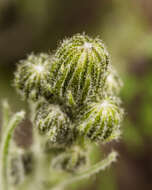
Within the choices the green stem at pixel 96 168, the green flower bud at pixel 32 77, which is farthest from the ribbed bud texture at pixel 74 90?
the green stem at pixel 96 168

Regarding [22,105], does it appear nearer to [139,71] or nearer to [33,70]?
[139,71]

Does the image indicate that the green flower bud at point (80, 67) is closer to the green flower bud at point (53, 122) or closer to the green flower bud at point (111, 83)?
the green flower bud at point (53, 122)

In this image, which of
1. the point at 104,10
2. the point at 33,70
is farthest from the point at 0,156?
the point at 104,10

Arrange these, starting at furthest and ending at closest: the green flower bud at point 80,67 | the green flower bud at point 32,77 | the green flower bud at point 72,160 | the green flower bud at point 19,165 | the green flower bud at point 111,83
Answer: the green flower bud at point 19,165
the green flower bud at point 72,160
the green flower bud at point 111,83
the green flower bud at point 32,77
the green flower bud at point 80,67

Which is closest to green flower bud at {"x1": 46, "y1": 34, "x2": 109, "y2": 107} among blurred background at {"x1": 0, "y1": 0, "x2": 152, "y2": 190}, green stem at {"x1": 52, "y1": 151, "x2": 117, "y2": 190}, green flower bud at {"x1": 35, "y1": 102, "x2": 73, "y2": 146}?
green flower bud at {"x1": 35, "y1": 102, "x2": 73, "y2": 146}

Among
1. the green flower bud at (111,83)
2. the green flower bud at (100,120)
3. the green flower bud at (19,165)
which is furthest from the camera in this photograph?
the green flower bud at (19,165)

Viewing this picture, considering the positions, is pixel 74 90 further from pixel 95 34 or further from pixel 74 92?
pixel 95 34

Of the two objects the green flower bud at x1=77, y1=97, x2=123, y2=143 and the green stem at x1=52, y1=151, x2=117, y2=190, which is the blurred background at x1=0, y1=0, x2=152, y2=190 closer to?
the green stem at x1=52, y1=151, x2=117, y2=190
